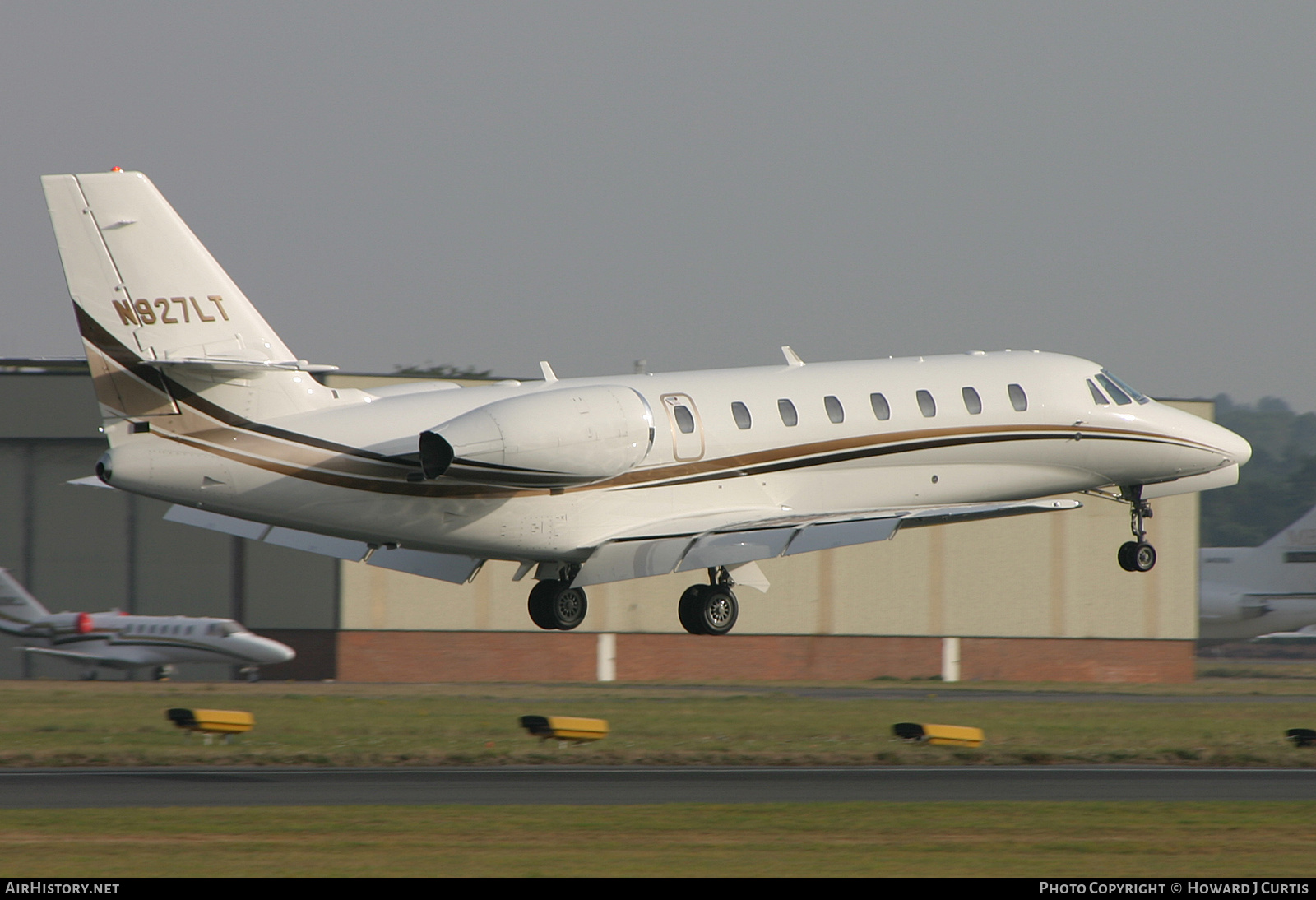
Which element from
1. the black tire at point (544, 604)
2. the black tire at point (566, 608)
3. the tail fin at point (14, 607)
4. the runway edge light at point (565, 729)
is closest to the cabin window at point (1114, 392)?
the black tire at point (566, 608)

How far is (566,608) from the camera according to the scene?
2630 cm

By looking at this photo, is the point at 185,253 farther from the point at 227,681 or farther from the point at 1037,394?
the point at 227,681

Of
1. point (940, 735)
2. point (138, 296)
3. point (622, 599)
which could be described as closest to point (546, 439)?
point (138, 296)

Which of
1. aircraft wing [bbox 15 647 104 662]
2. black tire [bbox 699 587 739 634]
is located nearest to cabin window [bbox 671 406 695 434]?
black tire [bbox 699 587 739 634]

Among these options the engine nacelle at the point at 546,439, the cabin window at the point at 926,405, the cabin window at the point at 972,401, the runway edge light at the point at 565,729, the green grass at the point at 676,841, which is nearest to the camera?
the green grass at the point at 676,841

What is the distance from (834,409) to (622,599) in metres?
23.0

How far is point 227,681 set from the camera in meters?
47.1

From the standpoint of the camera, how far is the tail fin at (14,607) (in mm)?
45375

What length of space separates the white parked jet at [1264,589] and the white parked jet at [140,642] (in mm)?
36640

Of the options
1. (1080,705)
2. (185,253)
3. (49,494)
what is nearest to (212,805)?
(185,253)

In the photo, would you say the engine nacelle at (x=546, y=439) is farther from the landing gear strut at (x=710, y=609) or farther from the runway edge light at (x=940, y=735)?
the runway edge light at (x=940, y=735)

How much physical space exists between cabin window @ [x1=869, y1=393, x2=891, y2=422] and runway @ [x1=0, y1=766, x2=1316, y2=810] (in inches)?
222

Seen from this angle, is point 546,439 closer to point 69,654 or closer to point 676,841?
point 676,841

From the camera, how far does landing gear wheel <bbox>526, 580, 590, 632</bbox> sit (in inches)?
1031
